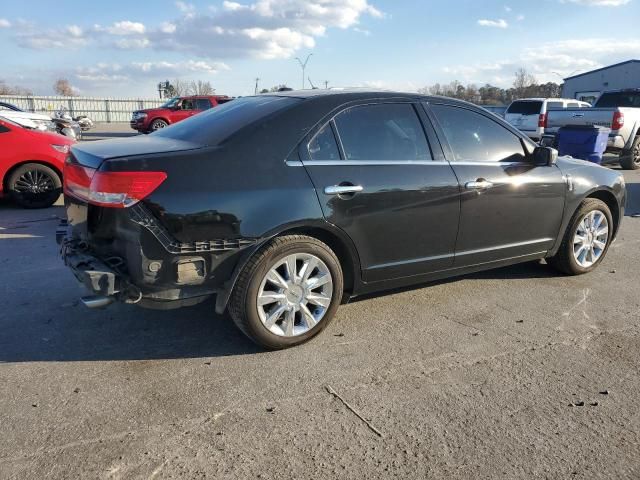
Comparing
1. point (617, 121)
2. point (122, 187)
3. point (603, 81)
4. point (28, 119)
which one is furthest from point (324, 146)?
point (603, 81)

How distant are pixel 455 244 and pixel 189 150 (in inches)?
84.9

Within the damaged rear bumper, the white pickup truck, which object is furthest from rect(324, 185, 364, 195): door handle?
the white pickup truck

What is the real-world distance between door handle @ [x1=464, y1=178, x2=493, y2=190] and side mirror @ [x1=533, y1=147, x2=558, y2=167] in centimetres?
66

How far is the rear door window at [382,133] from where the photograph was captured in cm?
380

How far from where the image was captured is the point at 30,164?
809cm

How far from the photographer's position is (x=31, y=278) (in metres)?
4.93

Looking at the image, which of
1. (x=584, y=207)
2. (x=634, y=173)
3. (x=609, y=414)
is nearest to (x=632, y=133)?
(x=634, y=173)

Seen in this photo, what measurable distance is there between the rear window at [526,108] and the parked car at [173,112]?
12352 mm

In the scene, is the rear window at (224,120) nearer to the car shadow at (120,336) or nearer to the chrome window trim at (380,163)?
the chrome window trim at (380,163)

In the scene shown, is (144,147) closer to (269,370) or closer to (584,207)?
(269,370)

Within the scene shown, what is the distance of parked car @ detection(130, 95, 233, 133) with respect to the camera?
24.1m

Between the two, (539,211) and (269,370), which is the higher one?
(539,211)

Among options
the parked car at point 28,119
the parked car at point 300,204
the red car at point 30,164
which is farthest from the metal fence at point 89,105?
the parked car at point 300,204

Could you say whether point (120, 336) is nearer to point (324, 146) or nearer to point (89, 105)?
point (324, 146)
